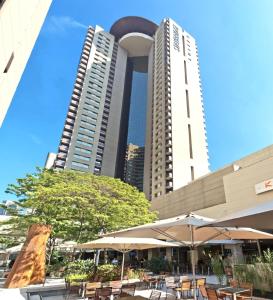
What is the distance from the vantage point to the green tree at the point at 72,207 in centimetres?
1462

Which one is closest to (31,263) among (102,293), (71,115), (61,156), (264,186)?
(102,293)

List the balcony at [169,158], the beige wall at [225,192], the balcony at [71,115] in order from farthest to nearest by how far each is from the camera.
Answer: the balcony at [71,115] → the balcony at [169,158] → the beige wall at [225,192]

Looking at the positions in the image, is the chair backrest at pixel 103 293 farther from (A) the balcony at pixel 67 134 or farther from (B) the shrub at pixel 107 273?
(A) the balcony at pixel 67 134

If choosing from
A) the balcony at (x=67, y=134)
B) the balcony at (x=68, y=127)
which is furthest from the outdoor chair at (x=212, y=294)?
the balcony at (x=68, y=127)

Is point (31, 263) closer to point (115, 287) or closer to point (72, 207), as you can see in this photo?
point (72, 207)

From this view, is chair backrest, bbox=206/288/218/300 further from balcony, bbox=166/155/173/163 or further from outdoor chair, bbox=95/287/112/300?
balcony, bbox=166/155/173/163

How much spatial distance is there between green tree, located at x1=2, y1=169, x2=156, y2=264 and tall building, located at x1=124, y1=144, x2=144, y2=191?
66.5 metres

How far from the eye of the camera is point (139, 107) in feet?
335

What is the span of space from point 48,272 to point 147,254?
81.5 feet

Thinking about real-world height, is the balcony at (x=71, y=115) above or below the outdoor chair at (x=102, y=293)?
above

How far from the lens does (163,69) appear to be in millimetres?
79000

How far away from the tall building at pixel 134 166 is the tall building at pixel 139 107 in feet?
9.74

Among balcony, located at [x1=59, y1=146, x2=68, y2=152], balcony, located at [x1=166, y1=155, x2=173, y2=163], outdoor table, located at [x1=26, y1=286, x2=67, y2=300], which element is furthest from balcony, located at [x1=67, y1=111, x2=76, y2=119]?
outdoor table, located at [x1=26, y1=286, x2=67, y2=300]

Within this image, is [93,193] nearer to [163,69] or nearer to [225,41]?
[225,41]
